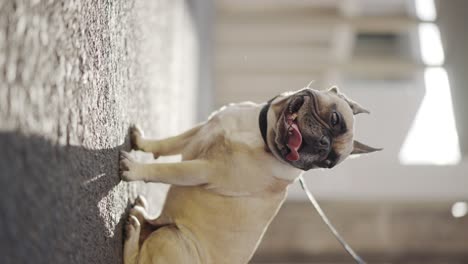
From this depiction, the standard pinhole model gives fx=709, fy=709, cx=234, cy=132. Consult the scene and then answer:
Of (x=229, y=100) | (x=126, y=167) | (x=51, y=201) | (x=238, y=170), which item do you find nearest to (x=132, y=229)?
(x=126, y=167)

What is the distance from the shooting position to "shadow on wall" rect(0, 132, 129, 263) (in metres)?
0.78

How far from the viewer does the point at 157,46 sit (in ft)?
7.38

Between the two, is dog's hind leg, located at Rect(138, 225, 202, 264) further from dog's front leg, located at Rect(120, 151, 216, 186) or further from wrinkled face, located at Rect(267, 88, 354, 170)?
wrinkled face, located at Rect(267, 88, 354, 170)

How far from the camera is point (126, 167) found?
4.63ft

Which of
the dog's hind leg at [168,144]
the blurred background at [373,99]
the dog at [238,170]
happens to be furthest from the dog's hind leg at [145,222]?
the blurred background at [373,99]

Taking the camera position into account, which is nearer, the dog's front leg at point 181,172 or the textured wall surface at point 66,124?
the textured wall surface at point 66,124

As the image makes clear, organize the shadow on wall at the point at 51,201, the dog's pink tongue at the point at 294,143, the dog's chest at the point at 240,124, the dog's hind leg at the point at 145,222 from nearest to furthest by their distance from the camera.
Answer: the shadow on wall at the point at 51,201
the dog's pink tongue at the point at 294,143
the dog's chest at the point at 240,124
the dog's hind leg at the point at 145,222

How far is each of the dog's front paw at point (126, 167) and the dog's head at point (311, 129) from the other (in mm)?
279

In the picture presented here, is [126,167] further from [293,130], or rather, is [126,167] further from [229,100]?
[229,100]

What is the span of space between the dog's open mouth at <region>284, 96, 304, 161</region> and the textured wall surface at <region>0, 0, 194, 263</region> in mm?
332

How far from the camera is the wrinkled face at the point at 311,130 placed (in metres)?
1.30

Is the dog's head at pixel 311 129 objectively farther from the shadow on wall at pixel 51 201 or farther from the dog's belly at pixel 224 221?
the shadow on wall at pixel 51 201

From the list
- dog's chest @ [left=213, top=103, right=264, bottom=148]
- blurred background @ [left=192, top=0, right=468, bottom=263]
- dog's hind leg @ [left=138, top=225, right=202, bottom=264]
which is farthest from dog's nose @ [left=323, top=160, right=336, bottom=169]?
blurred background @ [left=192, top=0, right=468, bottom=263]

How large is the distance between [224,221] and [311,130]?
264 mm
